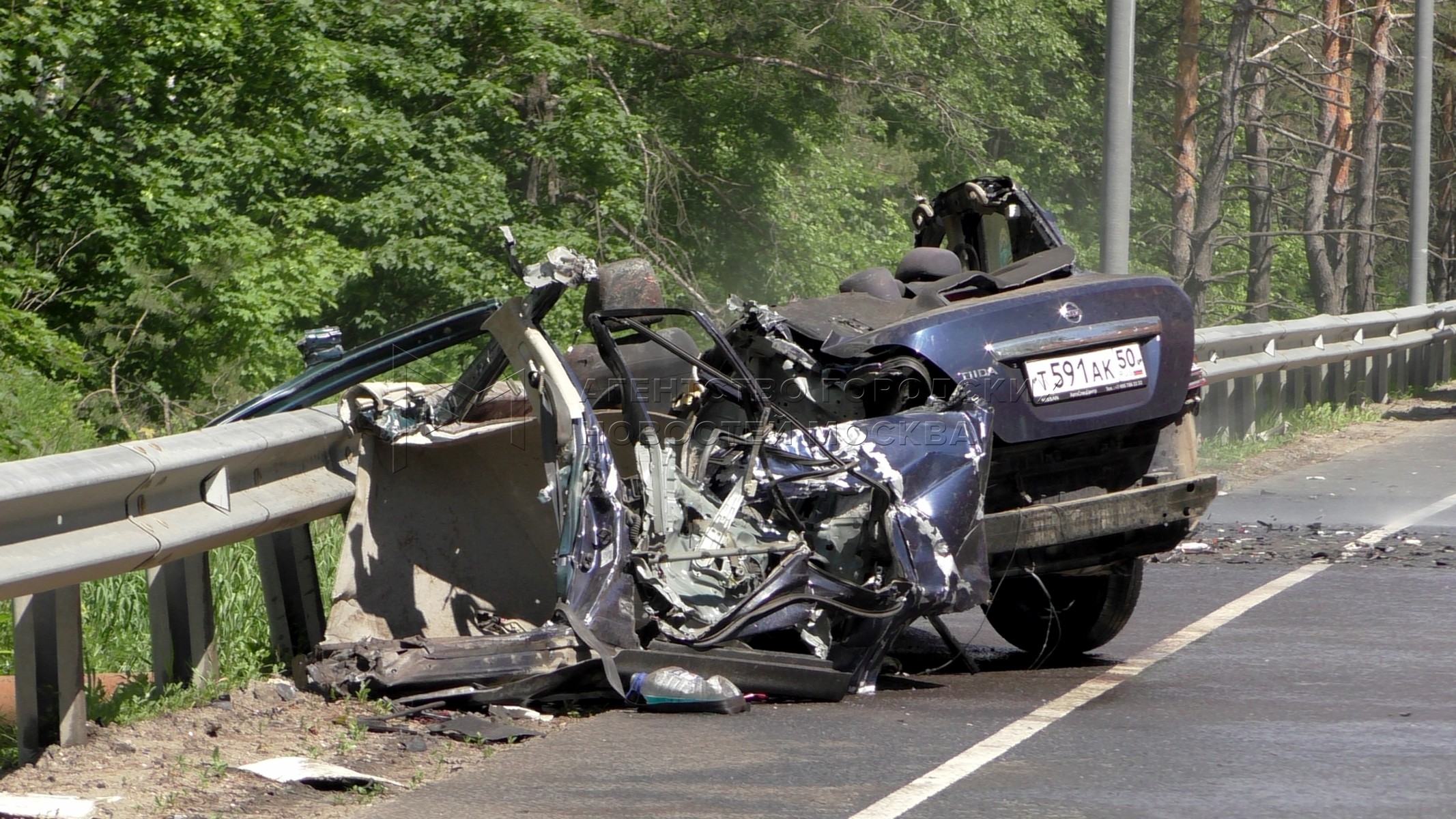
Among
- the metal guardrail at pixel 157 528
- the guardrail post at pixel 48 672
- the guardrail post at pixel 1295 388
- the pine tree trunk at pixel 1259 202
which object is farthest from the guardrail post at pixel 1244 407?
the pine tree trunk at pixel 1259 202

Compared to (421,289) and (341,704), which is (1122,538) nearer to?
(341,704)

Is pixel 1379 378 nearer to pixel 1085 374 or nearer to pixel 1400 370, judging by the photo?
pixel 1400 370

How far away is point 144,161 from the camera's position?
16125 millimetres

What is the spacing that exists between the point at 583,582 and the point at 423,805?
997 millimetres

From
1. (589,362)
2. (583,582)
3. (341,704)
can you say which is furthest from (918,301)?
(341,704)

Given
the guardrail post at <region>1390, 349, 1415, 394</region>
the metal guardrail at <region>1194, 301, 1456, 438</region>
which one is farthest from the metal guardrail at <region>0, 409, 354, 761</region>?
the guardrail post at <region>1390, 349, 1415, 394</region>

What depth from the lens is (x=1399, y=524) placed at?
9.31 m

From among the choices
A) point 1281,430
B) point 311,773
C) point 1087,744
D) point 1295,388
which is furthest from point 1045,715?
point 1295,388

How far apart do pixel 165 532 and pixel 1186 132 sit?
29744 millimetres

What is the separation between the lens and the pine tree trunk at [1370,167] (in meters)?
28.8

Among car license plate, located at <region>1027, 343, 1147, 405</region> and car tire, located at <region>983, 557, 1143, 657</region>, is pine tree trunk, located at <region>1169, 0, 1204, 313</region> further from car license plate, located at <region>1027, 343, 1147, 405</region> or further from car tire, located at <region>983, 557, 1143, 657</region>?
car license plate, located at <region>1027, 343, 1147, 405</region>

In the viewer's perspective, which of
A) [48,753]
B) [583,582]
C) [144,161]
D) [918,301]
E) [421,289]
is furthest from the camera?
[421,289]

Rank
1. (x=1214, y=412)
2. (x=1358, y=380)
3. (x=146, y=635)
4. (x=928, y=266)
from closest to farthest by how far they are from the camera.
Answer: (x=146, y=635) → (x=928, y=266) → (x=1214, y=412) → (x=1358, y=380)

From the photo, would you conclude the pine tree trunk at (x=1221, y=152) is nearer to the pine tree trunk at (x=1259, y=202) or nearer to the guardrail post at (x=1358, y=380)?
the pine tree trunk at (x=1259, y=202)
